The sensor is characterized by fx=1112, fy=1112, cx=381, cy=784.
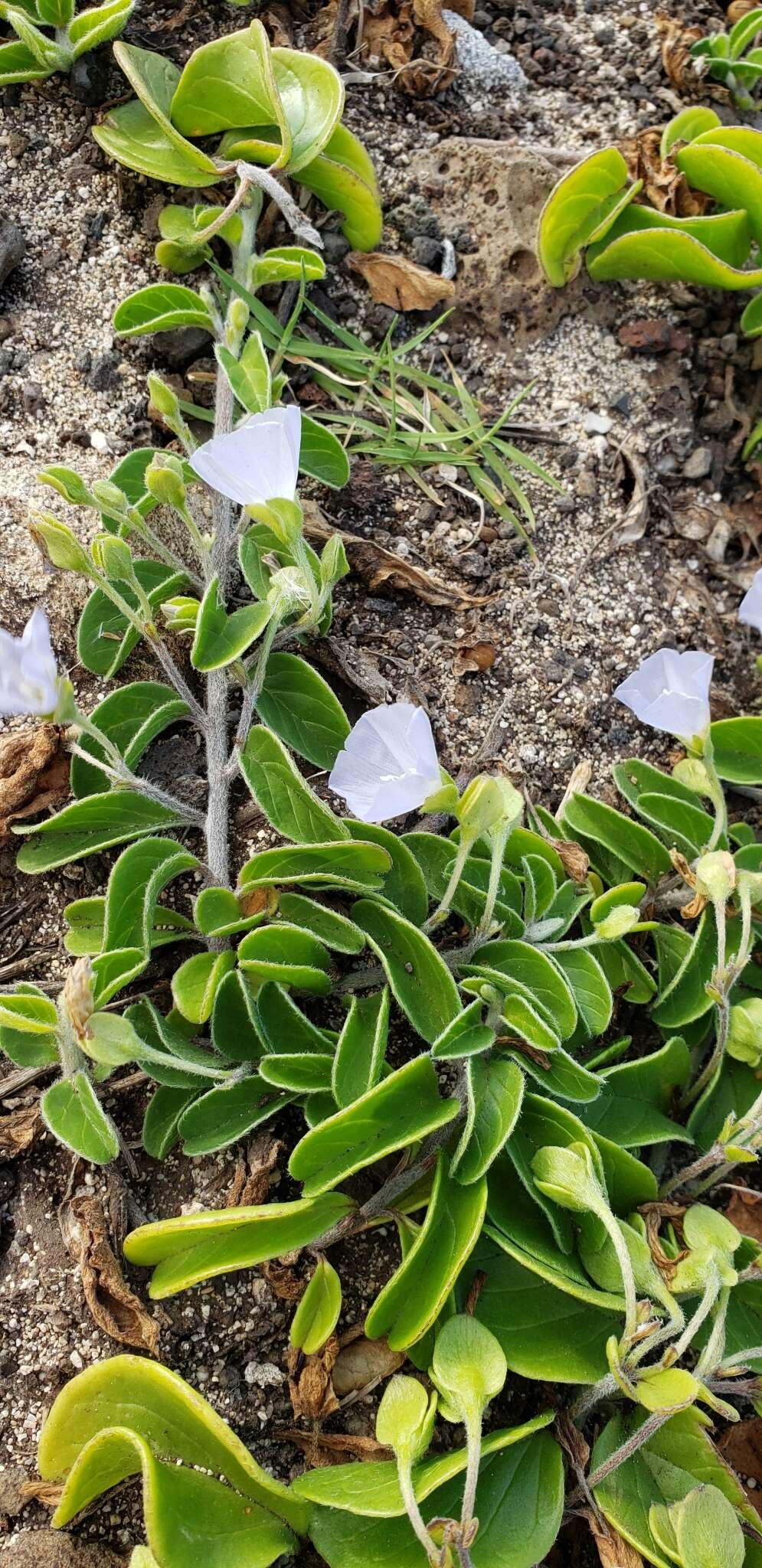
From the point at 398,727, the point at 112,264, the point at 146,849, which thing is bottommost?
the point at 146,849

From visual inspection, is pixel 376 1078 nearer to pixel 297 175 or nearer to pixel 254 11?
pixel 297 175

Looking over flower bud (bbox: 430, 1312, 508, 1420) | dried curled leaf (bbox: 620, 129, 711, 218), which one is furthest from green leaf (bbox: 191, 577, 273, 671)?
dried curled leaf (bbox: 620, 129, 711, 218)

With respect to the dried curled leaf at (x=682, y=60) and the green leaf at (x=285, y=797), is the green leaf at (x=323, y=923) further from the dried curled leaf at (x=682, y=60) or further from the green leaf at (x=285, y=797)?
the dried curled leaf at (x=682, y=60)

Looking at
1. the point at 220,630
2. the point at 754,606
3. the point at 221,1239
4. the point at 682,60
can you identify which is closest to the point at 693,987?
the point at 754,606

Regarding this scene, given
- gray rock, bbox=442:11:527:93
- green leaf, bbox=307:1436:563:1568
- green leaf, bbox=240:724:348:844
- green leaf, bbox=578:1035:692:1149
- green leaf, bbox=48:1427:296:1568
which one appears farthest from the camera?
gray rock, bbox=442:11:527:93

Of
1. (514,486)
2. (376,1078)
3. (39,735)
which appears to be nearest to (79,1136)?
(376,1078)

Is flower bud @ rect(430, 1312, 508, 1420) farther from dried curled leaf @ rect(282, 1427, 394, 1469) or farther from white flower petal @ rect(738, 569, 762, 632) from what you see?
white flower petal @ rect(738, 569, 762, 632)
